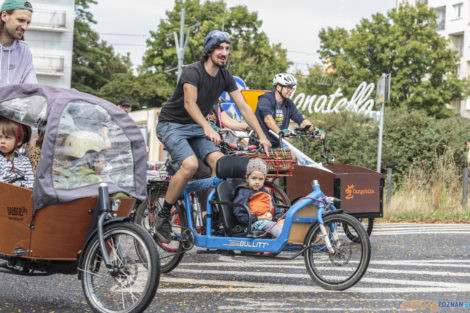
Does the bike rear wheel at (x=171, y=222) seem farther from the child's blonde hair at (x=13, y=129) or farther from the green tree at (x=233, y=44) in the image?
the green tree at (x=233, y=44)

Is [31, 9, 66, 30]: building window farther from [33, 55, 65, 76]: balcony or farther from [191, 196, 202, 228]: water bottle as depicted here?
[191, 196, 202, 228]: water bottle

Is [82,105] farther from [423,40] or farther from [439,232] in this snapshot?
[423,40]

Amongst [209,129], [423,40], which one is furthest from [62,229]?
[423,40]

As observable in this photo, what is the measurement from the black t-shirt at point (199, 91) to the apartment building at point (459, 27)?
5660 centimetres

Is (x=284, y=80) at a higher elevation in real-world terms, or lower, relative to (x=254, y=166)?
higher

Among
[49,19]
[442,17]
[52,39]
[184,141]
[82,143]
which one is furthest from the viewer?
[442,17]

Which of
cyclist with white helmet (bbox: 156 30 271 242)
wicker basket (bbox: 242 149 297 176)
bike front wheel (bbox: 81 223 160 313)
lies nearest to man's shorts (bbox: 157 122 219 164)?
cyclist with white helmet (bbox: 156 30 271 242)

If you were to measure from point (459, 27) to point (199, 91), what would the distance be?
6090 centimetres

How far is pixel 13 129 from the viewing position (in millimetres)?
5645

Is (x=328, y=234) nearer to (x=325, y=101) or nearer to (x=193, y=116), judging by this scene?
(x=193, y=116)

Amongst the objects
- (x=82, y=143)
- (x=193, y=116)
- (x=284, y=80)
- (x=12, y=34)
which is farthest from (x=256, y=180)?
(x=284, y=80)

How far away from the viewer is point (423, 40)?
51125 mm

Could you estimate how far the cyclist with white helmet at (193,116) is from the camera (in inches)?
278

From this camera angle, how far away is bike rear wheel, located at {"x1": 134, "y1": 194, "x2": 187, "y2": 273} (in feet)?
23.6
